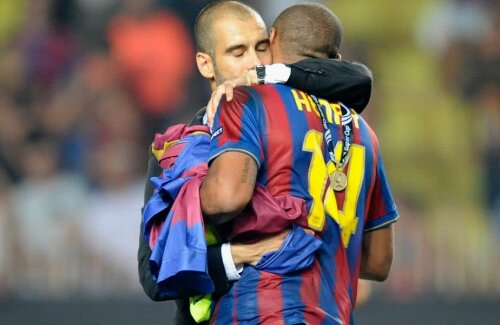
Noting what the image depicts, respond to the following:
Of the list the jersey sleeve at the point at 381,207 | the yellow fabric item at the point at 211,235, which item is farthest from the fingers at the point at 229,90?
the jersey sleeve at the point at 381,207

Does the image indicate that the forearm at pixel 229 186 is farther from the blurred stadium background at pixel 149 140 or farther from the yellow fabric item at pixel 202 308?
the blurred stadium background at pixel 149 140

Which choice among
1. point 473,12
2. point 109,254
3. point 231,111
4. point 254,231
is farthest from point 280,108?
point 473,12

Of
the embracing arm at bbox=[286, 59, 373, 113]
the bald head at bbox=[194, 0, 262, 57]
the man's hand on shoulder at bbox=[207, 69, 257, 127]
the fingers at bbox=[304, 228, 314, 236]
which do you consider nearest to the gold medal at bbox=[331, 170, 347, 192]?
the fingers at bbox=[304, 228, 314, 236]

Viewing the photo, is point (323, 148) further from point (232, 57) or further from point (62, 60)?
point (62, 60)

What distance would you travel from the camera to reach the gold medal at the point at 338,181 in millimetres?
4254

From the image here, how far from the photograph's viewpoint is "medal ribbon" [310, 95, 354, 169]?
4.25 metres

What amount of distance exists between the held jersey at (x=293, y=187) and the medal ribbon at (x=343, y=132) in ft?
0.06

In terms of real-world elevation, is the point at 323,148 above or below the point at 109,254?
above

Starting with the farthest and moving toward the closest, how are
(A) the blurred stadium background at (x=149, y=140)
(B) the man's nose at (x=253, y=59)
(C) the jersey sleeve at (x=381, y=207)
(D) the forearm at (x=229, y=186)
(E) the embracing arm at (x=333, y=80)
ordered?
(A) the blurred stadium background at (x=149, y=140)
(B) the man's nose at (x=253, y=59)
(C) the jersey sleeve at (x=381, y=207)
(E) the embracing arm at (x=333, y=80)
(D) the forearm at (x=229, y=186)

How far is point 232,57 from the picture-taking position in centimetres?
489

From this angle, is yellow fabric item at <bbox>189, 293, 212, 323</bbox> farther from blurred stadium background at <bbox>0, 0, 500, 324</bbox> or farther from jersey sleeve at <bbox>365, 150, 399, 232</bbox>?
blurred stadium background at <bbox>0, 0, 500, 324</bbox>

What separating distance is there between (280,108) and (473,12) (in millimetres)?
5344

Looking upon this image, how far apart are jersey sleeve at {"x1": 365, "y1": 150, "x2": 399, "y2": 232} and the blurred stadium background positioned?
4053 mm

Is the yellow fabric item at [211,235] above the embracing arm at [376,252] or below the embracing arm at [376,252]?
above
